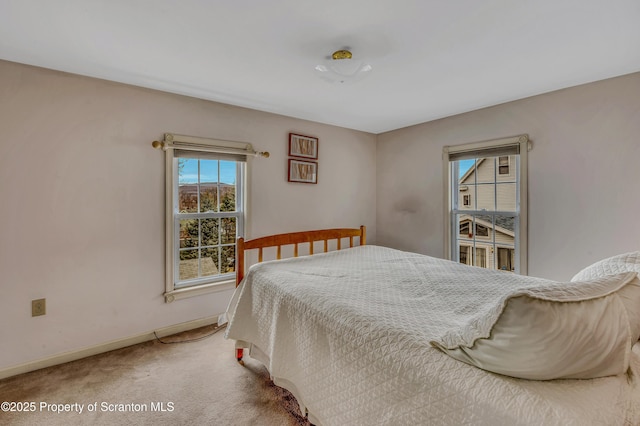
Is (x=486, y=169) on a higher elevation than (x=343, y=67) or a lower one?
lower

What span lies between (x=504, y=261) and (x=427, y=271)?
147 centimetres

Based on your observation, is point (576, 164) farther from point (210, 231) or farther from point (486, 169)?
point (210, 231)

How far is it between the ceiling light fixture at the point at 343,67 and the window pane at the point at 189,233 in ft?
6.22

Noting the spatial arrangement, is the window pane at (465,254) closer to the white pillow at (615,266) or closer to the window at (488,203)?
the window at (488,203)

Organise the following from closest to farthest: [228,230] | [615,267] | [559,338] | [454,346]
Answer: [559,338] < [454,346] < [615,267] < [228,230]

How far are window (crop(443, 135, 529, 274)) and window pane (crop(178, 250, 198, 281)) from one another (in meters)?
2.83

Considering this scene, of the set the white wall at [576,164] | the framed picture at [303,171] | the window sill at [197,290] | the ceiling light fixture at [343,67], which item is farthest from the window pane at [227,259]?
the white wall at [576,164]

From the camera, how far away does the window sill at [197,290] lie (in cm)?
274

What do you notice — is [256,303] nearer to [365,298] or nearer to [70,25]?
[365,298]

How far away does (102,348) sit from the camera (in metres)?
2.43

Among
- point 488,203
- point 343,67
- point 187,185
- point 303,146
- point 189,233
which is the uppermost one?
point 343,67

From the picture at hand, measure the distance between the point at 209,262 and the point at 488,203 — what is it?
10.1 ft

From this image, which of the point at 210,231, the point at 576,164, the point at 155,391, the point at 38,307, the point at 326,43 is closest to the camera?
the point at 326,43

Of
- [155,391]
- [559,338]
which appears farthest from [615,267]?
[155,391]
